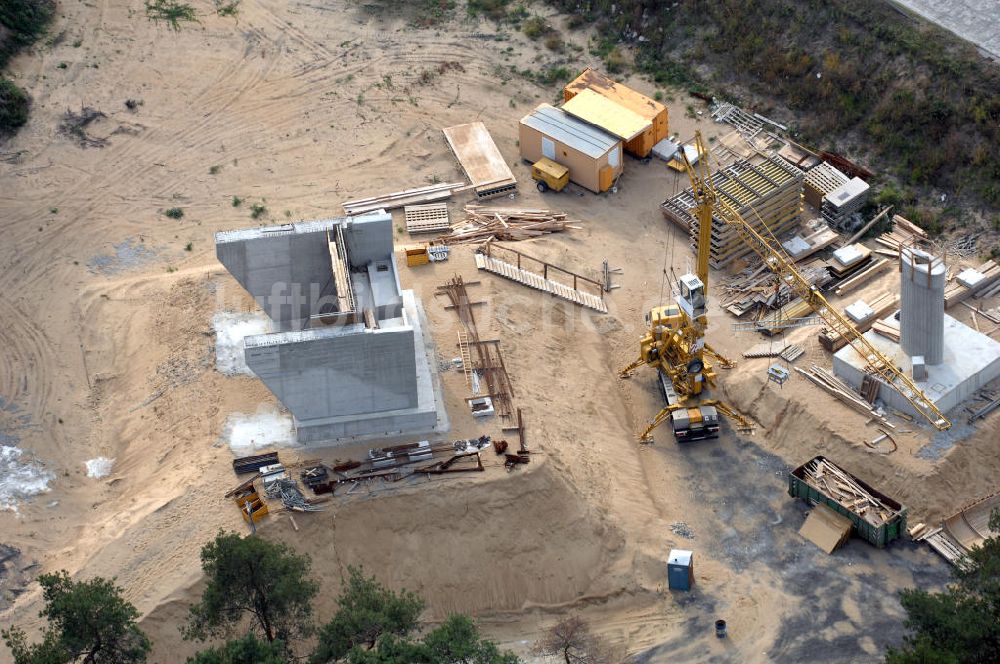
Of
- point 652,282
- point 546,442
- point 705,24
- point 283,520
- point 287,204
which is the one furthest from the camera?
point 705,24

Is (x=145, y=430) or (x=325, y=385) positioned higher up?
(x=325, y=385)

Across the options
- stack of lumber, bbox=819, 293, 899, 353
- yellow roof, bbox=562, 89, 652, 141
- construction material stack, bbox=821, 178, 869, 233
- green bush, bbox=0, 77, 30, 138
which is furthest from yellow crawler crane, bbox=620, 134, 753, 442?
green bush, bbox=0, 77, 30, 138

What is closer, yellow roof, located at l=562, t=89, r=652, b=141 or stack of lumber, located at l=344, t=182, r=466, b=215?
stack of lumber, located at l=344, t=182, r=466, b=215

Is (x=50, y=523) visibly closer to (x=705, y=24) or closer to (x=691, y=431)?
(x=691, y=431)

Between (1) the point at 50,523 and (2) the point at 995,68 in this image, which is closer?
(1) the point at 50,523

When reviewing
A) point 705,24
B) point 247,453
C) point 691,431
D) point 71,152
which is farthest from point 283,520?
point 705,24

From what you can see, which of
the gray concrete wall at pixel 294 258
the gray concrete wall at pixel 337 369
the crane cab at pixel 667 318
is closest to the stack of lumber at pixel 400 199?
the gray concrete wall at pixel 294 258

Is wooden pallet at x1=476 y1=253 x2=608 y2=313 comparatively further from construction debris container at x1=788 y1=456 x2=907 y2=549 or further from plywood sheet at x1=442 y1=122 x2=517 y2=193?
construction debris container at x1=788 y1=456 x2=907 y2=549
